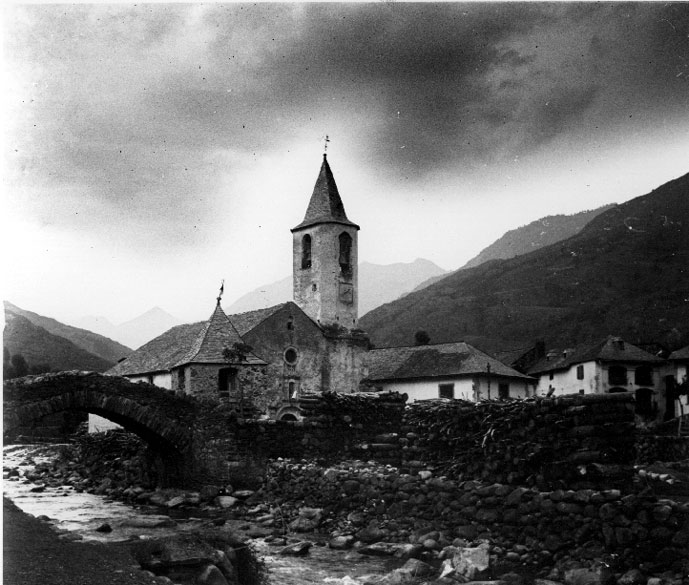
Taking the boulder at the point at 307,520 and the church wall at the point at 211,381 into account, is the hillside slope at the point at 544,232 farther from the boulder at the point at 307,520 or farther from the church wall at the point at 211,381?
the church wall at the point at 211,381

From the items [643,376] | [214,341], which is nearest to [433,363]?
[214,341]

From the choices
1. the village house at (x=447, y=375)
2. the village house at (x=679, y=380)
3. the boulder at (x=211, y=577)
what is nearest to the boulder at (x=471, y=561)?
the boulder at (x=211, y=577)

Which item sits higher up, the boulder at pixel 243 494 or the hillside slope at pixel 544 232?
the hillside slope at pixel 544 232

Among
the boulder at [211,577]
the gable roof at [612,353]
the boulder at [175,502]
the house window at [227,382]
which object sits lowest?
the boulder at [175,502]

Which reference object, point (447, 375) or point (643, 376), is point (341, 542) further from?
point (447, 375)

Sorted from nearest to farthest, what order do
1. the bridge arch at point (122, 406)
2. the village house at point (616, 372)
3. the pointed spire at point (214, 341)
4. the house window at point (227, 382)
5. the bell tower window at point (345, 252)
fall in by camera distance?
the bridge arch at point (122, 406) → the village house at point (616, 372) → the pointed spire at point (214, 341) → the house window at point (227, 382) → the bell tower window at point (345, 252)

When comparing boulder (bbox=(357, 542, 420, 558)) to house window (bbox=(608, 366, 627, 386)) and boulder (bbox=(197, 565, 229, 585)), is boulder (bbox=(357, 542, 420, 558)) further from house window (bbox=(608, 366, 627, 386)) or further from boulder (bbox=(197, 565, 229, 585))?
house window (bbox=(608, 366, 627, 386))

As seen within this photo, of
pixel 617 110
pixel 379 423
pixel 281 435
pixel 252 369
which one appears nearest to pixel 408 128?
pixel 617 110

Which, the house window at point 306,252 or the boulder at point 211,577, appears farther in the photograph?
the house window at point 306,252
